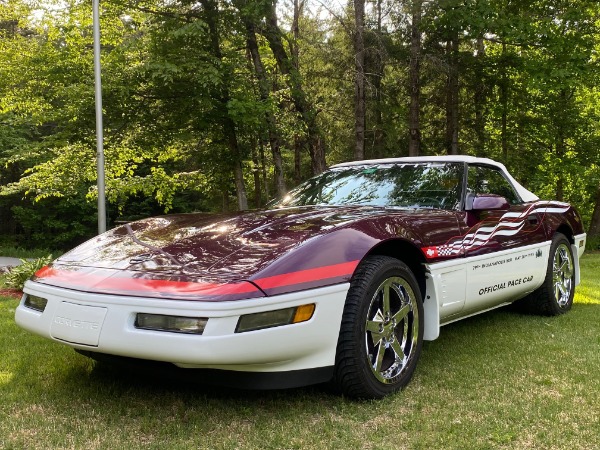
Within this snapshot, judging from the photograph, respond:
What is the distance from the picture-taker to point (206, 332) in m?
2.32

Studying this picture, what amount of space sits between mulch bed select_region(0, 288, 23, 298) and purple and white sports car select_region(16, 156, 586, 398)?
3.99 m

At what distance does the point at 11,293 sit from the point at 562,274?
6.51 m

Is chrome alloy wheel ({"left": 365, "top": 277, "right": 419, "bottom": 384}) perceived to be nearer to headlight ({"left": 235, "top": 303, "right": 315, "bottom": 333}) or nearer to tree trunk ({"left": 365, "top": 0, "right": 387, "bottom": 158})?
headlight ({"left": 235, "top": 303, "right": 315, "bottom": 333})

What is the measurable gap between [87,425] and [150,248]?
37.4 inches

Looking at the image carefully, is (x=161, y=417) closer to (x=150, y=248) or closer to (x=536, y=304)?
(x=150, y=248)

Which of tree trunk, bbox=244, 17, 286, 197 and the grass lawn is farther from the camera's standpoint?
tree trunk, bbox=244, 17, 286, 197

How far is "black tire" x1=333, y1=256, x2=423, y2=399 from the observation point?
2715mm


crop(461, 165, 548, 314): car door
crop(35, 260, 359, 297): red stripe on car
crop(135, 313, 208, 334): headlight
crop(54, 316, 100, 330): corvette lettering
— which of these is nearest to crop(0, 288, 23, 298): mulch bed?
crop(35, 260, 359, 297): red stripe on car

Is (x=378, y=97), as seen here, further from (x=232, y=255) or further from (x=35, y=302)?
(x=35, y=302)

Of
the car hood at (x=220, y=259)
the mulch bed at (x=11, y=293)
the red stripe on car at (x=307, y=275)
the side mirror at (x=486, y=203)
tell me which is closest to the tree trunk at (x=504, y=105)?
the side mirror at (x=486, y=203)

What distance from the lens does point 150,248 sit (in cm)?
299

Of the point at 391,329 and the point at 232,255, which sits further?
the point at 391,329

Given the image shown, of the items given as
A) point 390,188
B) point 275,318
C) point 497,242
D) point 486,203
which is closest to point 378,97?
point 390,188

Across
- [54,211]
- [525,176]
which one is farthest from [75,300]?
[54,211]
